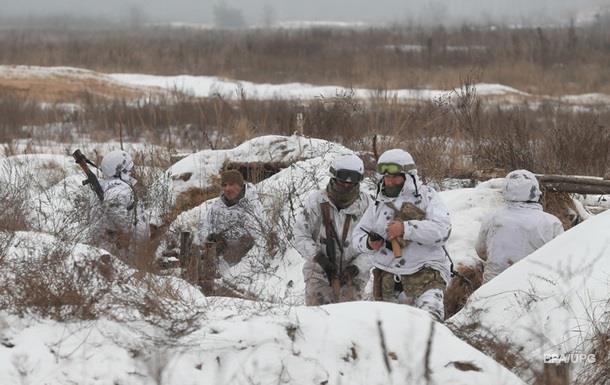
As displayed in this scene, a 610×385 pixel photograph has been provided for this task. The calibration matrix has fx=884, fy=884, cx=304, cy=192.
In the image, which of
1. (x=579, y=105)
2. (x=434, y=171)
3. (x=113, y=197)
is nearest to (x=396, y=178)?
(x=113, y=197)

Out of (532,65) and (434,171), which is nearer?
(434,171)

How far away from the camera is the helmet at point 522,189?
6496 millimetres

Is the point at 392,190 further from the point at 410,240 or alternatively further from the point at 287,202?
the point at 287,202

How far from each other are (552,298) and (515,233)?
162cm

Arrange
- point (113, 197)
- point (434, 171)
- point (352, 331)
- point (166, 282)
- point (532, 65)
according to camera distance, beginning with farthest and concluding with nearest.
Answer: point (532, 65), point (434, 171), point (113, 197), point (166, 282), point (352, 331)

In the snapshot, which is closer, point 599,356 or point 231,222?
point 599,356

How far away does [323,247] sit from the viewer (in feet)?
21.5

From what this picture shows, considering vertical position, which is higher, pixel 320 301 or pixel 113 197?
pixel 113 197

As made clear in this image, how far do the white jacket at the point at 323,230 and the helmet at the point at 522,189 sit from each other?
1.05 metres

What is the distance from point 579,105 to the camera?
22.2m

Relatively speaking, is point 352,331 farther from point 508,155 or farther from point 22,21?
point 22,21

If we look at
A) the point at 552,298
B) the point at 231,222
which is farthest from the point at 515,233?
the point at 231,222

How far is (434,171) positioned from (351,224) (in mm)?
4038

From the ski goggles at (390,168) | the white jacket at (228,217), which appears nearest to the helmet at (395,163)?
the ski goggles at (390,168)
